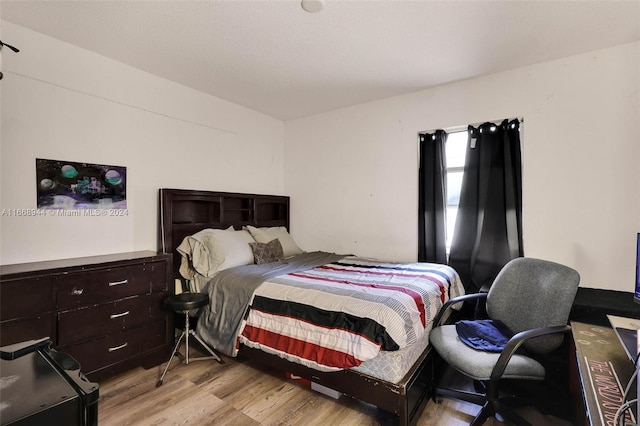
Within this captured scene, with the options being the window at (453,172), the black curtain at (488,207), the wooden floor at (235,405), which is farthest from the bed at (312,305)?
the window at (453,172)

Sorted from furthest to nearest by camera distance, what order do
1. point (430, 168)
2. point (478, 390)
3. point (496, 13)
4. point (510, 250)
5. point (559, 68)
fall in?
point (430, 168), point (510, 250), point (559, 68), point (478, 390), point (496, 13)

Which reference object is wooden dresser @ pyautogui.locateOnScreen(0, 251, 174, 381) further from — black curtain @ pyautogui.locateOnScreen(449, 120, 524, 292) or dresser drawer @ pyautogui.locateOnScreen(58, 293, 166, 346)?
black curtain @ pyautogui.locateOnScreen(449, 120, 524, 292)

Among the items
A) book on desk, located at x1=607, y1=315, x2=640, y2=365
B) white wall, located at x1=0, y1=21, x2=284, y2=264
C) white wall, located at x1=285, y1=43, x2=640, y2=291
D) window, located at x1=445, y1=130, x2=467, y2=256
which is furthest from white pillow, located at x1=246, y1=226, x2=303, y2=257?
book on desk, located at x1=607, y1=315, x2=640, y2=365

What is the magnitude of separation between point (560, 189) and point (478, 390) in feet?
5.87

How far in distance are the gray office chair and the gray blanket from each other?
1360 mm

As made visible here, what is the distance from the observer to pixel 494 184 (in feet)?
9.57

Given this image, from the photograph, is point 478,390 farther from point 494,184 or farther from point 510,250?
point 494,184

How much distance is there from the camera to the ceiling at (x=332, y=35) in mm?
1976

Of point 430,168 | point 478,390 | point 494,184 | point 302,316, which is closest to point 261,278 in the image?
point 302,316

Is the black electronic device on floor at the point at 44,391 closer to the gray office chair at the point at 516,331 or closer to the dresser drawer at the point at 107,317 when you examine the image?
the dresser drawer at the point at 107,317

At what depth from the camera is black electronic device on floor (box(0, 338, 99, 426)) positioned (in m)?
0.67

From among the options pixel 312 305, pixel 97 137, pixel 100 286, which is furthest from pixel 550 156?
pixel 97 137

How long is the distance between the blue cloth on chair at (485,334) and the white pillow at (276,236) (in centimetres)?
205

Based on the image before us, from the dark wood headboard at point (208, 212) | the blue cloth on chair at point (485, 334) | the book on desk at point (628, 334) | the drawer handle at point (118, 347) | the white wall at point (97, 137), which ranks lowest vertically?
the drawer handle at point (118, 347)
